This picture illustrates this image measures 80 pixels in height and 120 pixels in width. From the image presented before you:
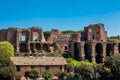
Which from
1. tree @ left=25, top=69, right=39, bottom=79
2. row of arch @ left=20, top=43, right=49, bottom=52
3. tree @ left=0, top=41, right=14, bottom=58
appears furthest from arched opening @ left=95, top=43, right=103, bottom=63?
tree @ left=25, top=69, right=39, bottom=79

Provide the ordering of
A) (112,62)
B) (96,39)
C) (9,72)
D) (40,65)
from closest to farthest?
(9,72)
(112,62)
(40,65)
(96,39)

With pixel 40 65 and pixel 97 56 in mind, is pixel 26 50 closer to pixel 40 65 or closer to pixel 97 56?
pixel 97 56

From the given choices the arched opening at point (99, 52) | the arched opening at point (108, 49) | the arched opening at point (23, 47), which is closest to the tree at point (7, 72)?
the arched opening at point (99, 52)

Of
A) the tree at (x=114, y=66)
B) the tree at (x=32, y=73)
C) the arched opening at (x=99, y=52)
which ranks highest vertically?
the arched opening at (x=99, y=52)

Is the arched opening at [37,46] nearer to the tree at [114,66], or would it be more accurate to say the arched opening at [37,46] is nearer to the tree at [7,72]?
the tree at [114,66]

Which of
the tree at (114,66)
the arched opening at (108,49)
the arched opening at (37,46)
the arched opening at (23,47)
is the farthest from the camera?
the arched opening at (37,46)

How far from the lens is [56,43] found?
362 ft

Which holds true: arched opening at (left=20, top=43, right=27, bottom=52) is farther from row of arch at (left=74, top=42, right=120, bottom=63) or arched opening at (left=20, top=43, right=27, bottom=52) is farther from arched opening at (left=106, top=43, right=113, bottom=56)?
arched opening at (left=106, top=43, right=113, bottom=56)

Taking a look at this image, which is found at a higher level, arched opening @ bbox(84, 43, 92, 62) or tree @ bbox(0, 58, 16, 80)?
arched opening @ bbox(84, 43, 92, 62)

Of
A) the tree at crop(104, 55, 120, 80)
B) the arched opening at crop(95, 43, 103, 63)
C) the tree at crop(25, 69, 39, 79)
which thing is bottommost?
the tree at crop(25, 69, 39, 79)

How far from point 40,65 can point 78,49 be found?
74.1 ft

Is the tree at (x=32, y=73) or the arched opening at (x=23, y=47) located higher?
the arched opening at (x=23, y=47)

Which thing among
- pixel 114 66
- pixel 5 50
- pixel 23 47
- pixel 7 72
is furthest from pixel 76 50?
pixel 7 72

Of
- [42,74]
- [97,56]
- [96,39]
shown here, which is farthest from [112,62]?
[96,39]
